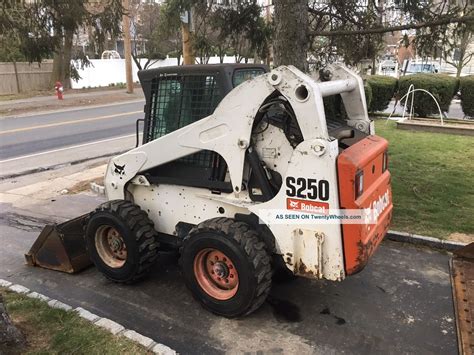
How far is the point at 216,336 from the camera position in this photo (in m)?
3.71

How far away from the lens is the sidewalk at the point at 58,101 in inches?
824

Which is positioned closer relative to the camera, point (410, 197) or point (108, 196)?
point (108, 196)

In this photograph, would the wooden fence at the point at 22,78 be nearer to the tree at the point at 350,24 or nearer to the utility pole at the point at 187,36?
the utility pole at the point at 187,36

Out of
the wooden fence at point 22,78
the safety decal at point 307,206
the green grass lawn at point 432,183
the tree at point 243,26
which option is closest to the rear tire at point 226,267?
the safety decal at point 307,206

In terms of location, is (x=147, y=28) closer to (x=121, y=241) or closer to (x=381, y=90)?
(x=381, y=90)

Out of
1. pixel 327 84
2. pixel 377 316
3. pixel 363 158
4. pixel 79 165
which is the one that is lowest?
pixel 377 316

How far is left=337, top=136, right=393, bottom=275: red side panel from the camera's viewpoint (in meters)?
3.38

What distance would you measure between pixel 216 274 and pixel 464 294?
234cm

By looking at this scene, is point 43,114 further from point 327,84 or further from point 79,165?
point 327,84

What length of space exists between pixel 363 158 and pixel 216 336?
187 centimetres

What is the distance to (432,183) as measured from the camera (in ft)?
25.9

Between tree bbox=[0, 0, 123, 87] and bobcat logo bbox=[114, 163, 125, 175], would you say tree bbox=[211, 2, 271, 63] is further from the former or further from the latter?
bobcat logo bbox=[114, 163, 125, 175]

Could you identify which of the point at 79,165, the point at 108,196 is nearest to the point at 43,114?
the point at 79,165

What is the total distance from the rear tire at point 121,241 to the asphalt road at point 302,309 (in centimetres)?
22
